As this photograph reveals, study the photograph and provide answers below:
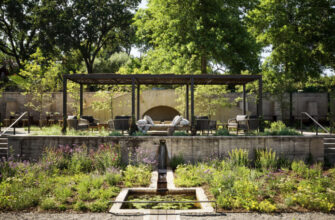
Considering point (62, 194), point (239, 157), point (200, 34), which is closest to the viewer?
point (62, 194)

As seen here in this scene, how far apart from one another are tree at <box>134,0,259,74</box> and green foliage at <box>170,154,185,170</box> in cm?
806

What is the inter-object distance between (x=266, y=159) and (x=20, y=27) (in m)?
25.4

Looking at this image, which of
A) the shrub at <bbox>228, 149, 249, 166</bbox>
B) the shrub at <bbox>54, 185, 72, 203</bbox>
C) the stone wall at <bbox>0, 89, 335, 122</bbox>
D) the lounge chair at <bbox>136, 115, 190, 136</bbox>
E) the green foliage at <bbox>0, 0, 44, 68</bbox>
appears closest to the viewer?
the shrub at <bbox>54, 185, 72, 203</bbox>

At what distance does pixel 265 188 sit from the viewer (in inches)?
233

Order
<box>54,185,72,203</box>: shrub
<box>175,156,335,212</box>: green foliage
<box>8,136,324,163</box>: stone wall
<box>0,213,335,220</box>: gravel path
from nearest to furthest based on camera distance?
1. <box>0,213,335,220</box>: gravel path
2. <box>175,156,335,212</box>: green foliage
3. <box>54,185,72,203</box>: shrub
4. <box>8,136,324,163</box>: stone wall

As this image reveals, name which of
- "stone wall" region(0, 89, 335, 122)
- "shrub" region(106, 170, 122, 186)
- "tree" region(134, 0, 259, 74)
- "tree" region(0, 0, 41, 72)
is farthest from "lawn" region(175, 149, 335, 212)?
"tree" region(0, 0, 41, 72)

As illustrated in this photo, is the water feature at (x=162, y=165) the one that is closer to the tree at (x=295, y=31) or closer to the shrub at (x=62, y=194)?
the shrub at (x=62, y=194)

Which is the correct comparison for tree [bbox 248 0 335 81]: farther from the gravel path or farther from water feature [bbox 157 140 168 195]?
the gravel path

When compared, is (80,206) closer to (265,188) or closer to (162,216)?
(162,216)

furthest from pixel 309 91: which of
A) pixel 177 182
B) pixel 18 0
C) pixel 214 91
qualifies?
pixel 18 0

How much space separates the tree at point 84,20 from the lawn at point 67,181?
18936 millimetres

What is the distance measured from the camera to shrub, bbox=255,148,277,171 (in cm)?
751

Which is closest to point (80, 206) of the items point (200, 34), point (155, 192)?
point (155, 192)

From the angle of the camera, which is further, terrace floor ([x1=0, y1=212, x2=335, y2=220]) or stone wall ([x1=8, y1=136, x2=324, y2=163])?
stone wall ([x1=8, y1=136, x2=324, y2=163])
